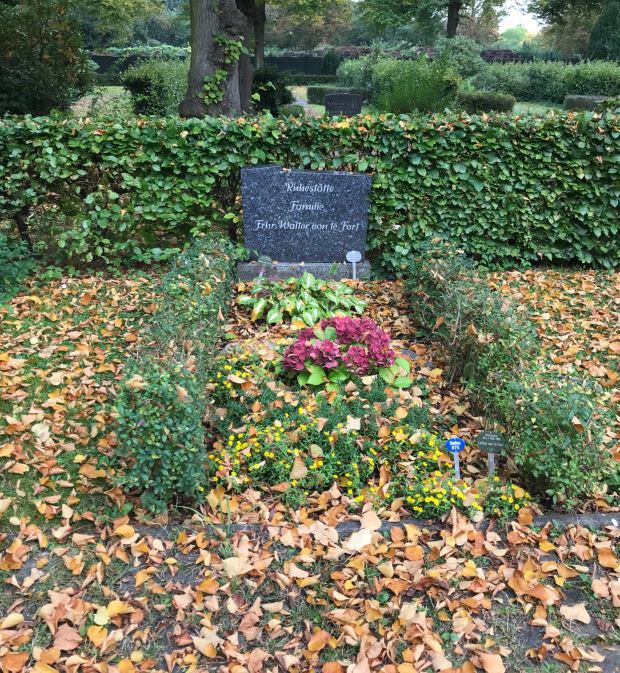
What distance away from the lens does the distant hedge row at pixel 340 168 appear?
5.94m

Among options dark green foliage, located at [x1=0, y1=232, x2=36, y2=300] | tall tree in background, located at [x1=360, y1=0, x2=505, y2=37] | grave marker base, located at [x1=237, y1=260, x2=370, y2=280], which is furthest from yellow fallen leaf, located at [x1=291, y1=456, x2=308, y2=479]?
tall tree in background, located at [x1=360, y1=0, x2=505, y2=37]

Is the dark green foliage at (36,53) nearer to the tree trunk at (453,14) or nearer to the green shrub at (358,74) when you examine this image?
the green shrub at (358,74)

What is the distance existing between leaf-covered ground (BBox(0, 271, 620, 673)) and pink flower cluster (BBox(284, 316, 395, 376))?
97 cm

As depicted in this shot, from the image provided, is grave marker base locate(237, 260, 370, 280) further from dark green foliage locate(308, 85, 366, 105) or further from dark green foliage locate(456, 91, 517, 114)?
dark green foliage locate(308, 85, 366, 105)

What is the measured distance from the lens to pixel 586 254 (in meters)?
6.59

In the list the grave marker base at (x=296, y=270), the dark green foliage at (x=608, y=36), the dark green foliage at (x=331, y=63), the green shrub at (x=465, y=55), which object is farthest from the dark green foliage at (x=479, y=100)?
the dark green foliage at (x=331, y=63)

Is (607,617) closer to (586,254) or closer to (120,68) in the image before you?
(586,254)

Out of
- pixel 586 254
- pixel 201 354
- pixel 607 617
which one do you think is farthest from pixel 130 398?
pixel 586 254

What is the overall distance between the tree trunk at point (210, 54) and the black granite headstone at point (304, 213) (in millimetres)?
3990

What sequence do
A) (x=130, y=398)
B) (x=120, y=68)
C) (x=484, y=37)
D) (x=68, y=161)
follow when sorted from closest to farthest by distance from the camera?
(x=130, y=398), (x=68, y=161), (x=120, y=68), (x=484, y=37)

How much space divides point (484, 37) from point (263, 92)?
48.7m

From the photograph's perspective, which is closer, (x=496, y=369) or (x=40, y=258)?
(x=496, y=369)

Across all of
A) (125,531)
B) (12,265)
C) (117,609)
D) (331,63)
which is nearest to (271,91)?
(12,265)

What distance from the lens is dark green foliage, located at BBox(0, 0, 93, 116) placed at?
33.1ft
